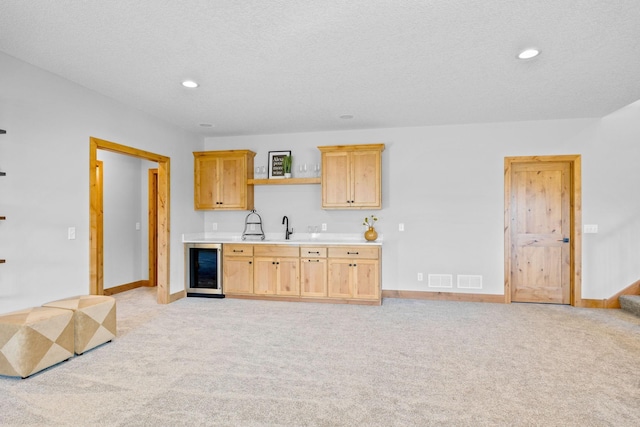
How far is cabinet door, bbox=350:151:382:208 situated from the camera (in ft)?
17.1

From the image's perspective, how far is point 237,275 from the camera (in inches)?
213

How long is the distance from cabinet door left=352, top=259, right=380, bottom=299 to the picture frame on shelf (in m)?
1.92

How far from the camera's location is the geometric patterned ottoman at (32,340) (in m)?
2.64

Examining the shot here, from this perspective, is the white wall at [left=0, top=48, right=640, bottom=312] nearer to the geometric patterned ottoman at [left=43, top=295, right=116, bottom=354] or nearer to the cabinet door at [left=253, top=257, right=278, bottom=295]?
the geometric patterned ottoman at [left=43, top=295, right=116, bottom=354]

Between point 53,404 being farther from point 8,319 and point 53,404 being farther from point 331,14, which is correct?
point 331,14

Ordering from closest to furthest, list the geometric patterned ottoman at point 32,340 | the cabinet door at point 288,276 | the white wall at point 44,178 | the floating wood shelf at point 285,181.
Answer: the geometric patterned ottoman at point 32,340 → the white wall at point 44,178 → the cabinet door at point 288,276 → the floating wood shelf at point 285,181

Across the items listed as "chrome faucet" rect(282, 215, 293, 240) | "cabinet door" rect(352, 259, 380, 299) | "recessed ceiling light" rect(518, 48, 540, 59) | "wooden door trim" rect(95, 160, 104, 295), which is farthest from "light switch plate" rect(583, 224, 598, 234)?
"wooden door trim" rect(95, 160, 104, 295)

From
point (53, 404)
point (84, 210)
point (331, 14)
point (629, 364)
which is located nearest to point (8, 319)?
point (53, 404)

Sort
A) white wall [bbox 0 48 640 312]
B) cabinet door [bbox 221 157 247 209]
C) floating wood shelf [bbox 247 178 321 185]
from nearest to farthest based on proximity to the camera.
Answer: white wall [bbox 0 48 640 312], floating wood shelf [bbox 247 178 321 185], cabinet door [bbox 221 157 247 209]

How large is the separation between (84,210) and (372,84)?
328 centimetres

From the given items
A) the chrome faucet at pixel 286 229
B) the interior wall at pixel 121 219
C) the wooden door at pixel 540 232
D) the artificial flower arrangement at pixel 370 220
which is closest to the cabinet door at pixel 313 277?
the chrome faucet at pixel 286 229

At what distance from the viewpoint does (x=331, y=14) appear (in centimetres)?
239

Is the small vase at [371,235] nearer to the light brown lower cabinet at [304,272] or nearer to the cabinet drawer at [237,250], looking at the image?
the light brown lower cabinet at [304,272]

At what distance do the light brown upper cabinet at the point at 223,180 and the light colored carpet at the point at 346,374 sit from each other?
6.49 ft
